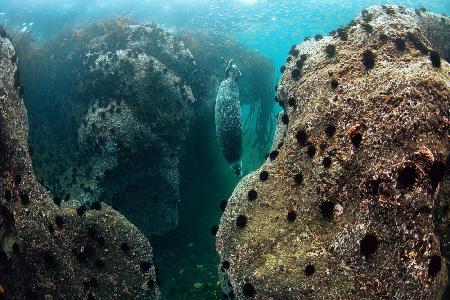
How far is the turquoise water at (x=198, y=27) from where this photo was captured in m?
11.5

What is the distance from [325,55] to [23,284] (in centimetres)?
571

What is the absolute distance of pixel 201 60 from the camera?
15070 mm

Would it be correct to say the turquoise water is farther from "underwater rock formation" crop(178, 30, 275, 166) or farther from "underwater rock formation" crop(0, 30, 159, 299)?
"underwater rock formation" crop(0, 30, 159, 299)

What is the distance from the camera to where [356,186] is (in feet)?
15.0

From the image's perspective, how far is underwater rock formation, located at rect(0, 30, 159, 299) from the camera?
4.99 m

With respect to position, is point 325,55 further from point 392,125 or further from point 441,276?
point 441,276

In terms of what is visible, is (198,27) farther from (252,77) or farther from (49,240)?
(49,240)

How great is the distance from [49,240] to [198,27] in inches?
937

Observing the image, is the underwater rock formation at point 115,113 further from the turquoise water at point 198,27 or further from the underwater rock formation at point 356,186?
the underwater rock formation at point 356,186

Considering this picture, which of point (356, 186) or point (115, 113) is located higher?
point (356, 186)

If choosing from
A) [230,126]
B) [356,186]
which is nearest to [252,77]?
[230,126]

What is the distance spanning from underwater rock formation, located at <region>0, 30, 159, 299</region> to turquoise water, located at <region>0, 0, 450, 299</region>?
3705mm

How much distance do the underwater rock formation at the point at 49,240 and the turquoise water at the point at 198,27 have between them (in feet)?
12.2

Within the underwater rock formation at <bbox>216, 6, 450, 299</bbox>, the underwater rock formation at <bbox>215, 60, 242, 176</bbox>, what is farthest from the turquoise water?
the underwater rock formation at <bbox>216, 6, 450, 299</bbox>
